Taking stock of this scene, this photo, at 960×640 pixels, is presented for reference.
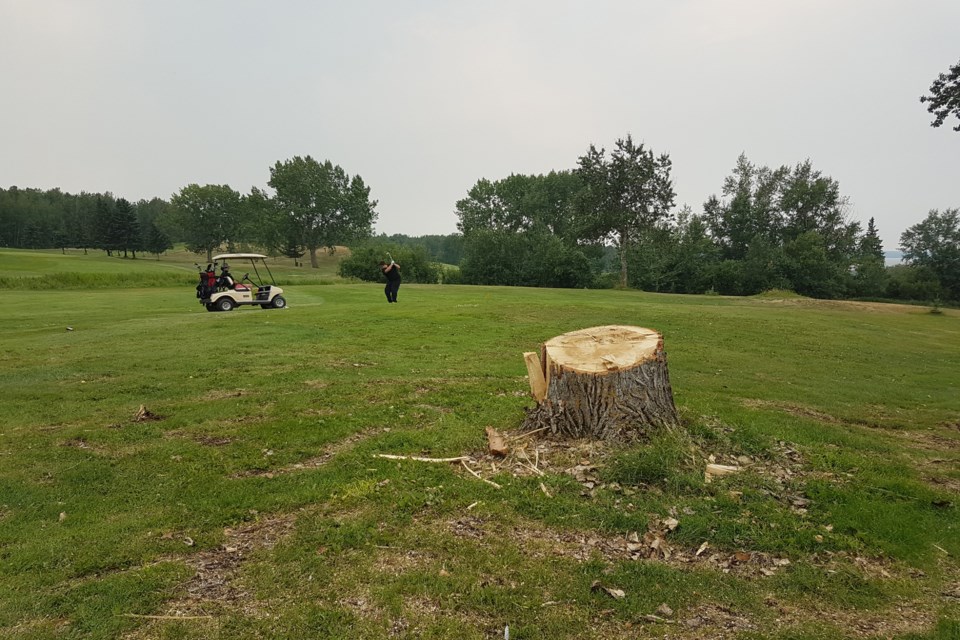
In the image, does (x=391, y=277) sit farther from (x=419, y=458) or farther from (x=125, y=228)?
(x=125, y=228)

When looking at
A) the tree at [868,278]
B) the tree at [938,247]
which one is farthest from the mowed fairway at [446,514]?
the tree at [938,247]

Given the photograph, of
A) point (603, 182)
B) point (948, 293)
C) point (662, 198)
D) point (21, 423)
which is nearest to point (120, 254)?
point (603, 182)

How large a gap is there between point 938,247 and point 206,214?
114 m

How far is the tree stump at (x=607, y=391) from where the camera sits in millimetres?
5730

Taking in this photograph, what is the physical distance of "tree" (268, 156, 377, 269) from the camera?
84.6 meters

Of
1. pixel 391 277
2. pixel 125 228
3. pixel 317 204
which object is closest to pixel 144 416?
pixel 391 277

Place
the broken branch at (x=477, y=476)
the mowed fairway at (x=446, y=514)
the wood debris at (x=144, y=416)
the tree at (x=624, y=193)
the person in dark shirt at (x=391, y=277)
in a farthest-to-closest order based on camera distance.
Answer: the tree at (x=624, y=193) → the person in dark shirt at (x=391, y=277) → the wood debris at (x=144, y=416) → the broken branch at (x=477, y=476) → the mowed fairway at (x=446, y=514)

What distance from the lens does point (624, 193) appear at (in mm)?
55312

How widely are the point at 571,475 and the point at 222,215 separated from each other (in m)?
103

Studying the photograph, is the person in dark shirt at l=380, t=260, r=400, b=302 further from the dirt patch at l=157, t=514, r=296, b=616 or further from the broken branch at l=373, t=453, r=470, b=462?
the dirt patch at l=157, t=514, r=296, b=616

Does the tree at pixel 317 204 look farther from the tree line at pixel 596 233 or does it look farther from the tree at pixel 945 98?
the tree at pixel 945 98

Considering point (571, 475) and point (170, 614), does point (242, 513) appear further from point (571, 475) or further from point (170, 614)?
point (571, 475)

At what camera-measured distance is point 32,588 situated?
3.35 m

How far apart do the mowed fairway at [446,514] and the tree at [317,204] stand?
79.8 metres
